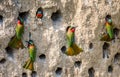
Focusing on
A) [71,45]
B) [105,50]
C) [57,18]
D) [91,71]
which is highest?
[57,18]

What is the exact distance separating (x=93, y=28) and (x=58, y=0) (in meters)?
0.40

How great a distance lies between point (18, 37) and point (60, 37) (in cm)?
39

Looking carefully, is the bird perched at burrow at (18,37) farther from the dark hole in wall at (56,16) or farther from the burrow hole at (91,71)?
the burrow hole at (91,71)

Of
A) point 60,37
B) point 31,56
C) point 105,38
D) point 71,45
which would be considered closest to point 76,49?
point 71,45

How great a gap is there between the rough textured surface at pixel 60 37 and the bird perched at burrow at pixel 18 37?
0.03m

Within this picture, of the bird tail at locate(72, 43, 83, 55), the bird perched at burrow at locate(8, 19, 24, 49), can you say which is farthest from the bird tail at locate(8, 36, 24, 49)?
the bird tail at locate(72, 43, 83, 55)

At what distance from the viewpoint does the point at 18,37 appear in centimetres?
378

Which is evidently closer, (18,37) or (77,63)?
(18,37)

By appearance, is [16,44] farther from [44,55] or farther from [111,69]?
[111,69]

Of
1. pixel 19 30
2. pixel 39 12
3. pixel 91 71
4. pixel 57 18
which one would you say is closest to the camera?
pixel 19 30

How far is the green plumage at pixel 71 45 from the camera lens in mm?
3936

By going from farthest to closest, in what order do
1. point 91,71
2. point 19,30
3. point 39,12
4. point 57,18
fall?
1. point 91,71
2. point 57,18
3. point 39,12
4. point 19,30

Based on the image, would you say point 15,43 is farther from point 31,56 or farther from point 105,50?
point 105,50

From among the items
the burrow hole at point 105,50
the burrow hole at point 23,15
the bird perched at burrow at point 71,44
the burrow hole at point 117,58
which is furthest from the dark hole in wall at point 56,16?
the burrow hole at point 117,58
